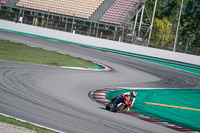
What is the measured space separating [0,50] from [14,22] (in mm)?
17445

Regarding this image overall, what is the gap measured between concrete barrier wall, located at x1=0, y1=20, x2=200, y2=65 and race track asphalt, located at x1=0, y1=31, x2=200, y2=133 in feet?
21.0

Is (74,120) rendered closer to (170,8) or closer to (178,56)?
(178,56)

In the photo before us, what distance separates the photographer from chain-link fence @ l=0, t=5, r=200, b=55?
31.7 meters

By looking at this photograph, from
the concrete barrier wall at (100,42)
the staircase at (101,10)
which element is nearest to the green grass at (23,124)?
the concrete barrier wall at (100,42)

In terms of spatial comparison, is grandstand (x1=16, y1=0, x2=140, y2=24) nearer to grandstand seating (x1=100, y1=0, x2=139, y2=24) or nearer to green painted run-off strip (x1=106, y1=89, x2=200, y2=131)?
grandstand seating (x1=100, y1=0, x2=139, y2=24)

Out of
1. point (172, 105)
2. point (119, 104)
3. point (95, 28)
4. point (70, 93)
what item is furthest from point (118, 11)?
point (119, 104)

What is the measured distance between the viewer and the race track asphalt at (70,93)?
32.3 ft

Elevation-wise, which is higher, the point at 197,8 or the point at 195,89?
the point at 197,8

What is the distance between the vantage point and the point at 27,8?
133 ft

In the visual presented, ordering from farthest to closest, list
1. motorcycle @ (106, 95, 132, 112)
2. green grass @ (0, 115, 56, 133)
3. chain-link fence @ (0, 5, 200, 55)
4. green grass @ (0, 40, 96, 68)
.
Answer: chain-link fence @ (0, 5, 200, 55) < green grass @ (0, 40, 96, 68) < motorcycle @ (106, 95, 132, 112) < green grass @ (0, 115, 56, 133)

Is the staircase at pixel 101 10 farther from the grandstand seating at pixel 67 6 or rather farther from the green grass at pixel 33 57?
the green grass at pixel 33 57

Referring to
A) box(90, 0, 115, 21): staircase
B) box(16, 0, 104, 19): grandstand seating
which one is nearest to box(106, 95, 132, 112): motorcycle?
box(90, 0, 115, 21): staircase

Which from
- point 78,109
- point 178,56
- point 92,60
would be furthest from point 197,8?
point 78,109

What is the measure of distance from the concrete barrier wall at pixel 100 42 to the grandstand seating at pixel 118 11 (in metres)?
4.40
